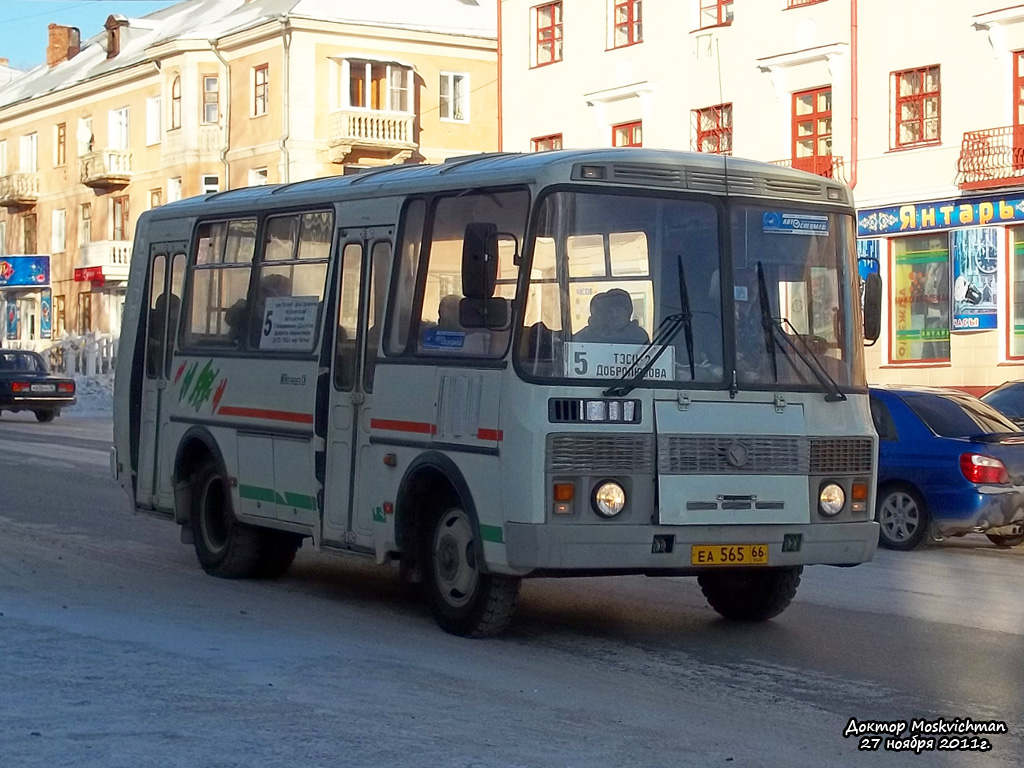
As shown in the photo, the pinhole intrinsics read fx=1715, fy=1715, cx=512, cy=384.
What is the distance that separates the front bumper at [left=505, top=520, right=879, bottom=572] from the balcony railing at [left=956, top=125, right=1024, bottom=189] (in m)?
22.8

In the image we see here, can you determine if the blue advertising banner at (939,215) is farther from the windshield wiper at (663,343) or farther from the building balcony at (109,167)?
the building balcony at (109,167)

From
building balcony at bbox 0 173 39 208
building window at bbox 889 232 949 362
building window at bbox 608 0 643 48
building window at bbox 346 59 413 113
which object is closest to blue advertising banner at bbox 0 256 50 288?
building balcony at bbox 0 173 39 208

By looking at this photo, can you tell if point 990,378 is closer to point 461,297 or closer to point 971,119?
point 971,119

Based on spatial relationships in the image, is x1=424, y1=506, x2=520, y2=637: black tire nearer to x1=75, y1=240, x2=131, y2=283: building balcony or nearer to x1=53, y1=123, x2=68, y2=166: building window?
x1=75, y1=240, x2=131, y2=283: building balcony

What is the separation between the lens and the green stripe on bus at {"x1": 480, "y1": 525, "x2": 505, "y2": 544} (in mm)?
9234

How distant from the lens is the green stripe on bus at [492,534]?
9.23 metres

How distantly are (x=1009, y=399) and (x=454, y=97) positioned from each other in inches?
1586

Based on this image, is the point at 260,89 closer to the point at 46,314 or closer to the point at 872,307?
the point at 46,314

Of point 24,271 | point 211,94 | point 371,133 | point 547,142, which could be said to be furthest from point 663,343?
point 24,271

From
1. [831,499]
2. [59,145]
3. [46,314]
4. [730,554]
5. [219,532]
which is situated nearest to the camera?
[730,554]

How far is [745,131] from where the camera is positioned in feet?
121

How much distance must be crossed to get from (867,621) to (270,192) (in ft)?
16.7

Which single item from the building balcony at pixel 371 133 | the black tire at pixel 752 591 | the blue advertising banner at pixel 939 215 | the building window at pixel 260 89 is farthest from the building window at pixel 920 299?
the building window at pixel 260 89

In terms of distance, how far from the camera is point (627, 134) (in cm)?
4016
